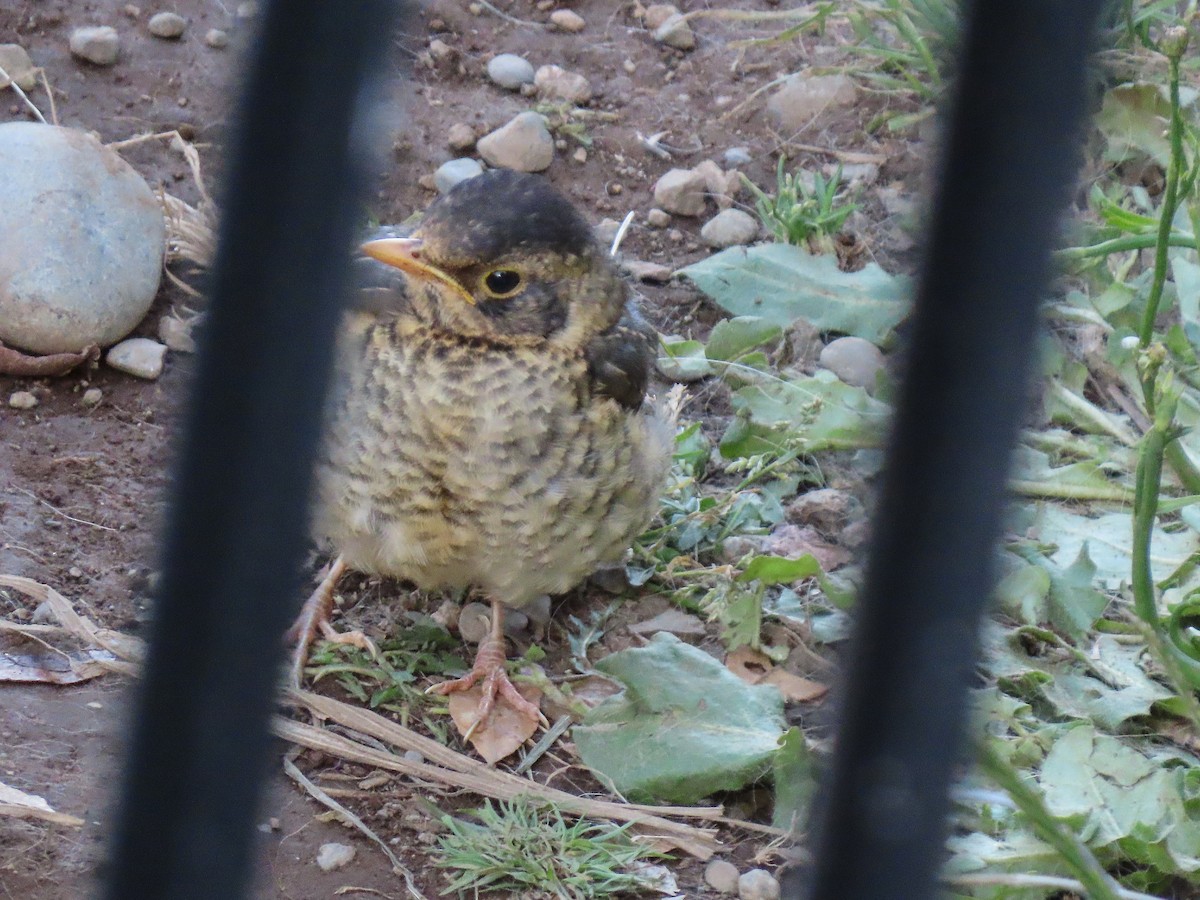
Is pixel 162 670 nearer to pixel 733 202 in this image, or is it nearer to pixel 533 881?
pixel 533 881

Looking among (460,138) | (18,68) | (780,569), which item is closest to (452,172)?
(460,138)

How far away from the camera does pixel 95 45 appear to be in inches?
150

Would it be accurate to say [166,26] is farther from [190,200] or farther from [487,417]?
[487,417]

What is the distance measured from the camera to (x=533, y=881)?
7.32 ft

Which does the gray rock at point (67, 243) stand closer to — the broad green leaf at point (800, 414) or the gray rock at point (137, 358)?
the gray rock at point (137, 358)

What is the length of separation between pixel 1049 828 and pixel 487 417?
1.33 m

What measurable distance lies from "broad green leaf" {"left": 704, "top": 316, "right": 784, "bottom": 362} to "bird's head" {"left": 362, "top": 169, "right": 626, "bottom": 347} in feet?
2.59

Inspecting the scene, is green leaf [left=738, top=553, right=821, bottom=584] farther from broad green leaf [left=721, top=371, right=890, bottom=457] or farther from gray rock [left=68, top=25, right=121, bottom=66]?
gray rock [left=68, top=25, right=121, bottom=66]

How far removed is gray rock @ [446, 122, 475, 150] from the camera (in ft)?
13.0

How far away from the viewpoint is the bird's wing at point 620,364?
8.75 feet

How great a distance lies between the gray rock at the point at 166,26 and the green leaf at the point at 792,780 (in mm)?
2808

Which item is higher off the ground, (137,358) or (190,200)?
(190,200)

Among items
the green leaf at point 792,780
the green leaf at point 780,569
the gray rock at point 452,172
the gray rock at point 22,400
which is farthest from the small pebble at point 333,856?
the gray rock at point 452,172

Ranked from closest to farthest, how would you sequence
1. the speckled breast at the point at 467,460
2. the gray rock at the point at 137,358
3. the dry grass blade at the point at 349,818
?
the dry grass blade at the point at 349,818 < the speckled breast at the point at 467,460 < the gray rock at the point at 137,358
